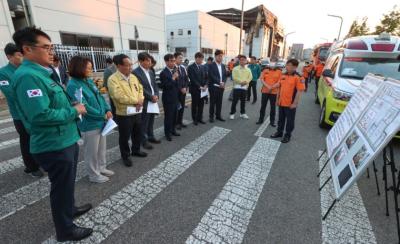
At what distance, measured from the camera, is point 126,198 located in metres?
3.04

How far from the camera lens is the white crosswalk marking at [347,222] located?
8.03ft

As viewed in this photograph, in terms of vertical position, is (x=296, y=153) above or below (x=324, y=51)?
below

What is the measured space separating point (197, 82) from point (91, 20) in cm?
1229

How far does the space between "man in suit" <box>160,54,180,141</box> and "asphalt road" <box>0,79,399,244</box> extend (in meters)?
0.79

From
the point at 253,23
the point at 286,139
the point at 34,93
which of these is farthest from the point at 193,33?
the point at 34,93

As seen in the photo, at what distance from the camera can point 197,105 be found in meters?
6.41

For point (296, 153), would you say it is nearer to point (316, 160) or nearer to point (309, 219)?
point (316, 160)

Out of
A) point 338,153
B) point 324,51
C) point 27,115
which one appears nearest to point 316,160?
point 338,153

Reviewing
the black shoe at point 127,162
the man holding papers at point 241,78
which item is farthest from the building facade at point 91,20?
the man holding papers at point 241,78

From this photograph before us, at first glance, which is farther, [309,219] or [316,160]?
[316,160]

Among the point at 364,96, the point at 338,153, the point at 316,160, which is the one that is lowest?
the point at 316,160

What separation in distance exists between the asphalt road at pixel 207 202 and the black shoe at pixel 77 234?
8 centimetres

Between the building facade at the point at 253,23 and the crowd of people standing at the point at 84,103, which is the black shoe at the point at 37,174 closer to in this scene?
the crowd of people standing at the point at 84,103

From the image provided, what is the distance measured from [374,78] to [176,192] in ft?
10.9
